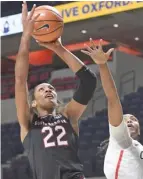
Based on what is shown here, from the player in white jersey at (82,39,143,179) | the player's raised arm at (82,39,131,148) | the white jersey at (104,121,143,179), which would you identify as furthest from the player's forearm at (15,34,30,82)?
the white jersey at (104,121,143,179)

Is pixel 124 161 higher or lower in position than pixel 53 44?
lower

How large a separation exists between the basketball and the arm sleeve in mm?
583

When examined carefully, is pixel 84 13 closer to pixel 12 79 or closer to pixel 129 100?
pixel 129 100

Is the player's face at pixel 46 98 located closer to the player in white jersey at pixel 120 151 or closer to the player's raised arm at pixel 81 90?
the player's raised arm at pixel 81 90

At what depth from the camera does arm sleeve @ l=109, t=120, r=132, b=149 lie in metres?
2.27

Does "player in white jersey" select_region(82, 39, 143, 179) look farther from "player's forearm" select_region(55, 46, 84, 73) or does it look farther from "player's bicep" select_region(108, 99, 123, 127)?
"player's forearm" select_region(55, 46, 84, 73)

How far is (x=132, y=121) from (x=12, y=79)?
26.5ft

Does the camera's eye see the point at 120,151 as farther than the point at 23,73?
Yes

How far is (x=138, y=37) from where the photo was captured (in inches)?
358

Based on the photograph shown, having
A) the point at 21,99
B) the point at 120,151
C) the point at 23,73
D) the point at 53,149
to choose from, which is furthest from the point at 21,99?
the point at 120,151

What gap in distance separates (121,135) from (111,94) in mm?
246

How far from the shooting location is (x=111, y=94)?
7.17 ft

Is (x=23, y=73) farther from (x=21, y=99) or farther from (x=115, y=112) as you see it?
(x=115, y=112)

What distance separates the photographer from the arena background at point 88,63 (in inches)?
304
